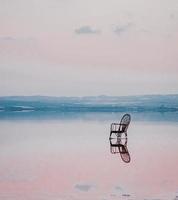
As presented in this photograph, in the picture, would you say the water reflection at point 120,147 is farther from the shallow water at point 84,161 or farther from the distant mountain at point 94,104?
the distant mountain at point 94,104

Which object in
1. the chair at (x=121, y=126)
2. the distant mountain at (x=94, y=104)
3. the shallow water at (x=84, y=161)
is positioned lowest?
the shallow water at (x=84, y=161)

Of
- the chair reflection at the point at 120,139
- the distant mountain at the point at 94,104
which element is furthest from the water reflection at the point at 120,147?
the distant mountain at the point at 94,104

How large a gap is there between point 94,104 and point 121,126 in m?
0.16

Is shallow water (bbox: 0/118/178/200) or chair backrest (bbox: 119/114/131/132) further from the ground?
chair backrest (bbox: 119/114/131/132)

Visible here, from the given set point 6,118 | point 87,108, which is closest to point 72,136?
point 87,108

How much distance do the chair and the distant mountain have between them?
0.04m

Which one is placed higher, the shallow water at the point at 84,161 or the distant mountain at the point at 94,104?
the distant mountain at the point at 94,104

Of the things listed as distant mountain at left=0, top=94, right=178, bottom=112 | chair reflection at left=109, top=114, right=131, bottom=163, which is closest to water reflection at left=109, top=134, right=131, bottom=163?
chair reflection at left=109, top=114, right=131, bottom=163

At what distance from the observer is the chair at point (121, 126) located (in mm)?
2471

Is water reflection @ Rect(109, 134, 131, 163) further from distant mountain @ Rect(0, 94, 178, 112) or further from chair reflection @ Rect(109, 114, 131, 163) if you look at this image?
distant mountain @ Rect(0, 94, 178, 112)

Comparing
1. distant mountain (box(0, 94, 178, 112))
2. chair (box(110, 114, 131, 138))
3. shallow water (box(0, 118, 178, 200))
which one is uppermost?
distant mountain (box(0, 94, 178, 112))

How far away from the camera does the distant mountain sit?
248cm

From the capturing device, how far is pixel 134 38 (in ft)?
8.17

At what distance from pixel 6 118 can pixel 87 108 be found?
Answer: 37 cm
